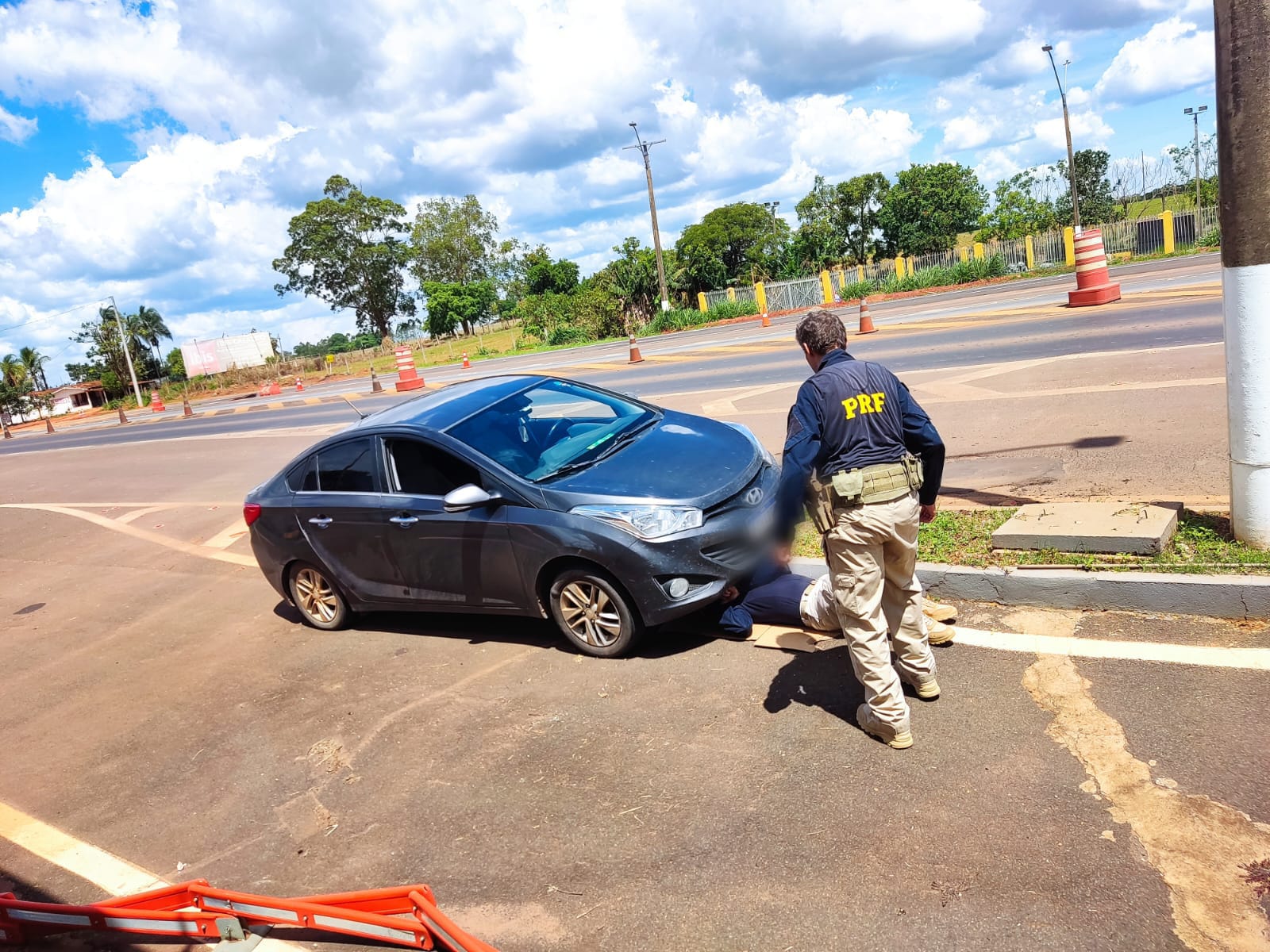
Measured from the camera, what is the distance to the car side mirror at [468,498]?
533 centimetres

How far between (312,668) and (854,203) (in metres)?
55.8

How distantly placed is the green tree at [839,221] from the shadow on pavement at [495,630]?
51003 mm

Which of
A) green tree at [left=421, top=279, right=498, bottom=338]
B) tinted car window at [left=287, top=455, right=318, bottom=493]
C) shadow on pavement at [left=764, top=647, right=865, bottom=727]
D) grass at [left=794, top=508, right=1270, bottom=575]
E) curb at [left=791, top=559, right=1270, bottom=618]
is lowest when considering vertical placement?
shadow on pavement at [left=764, top=647, right=865, bottom=727]

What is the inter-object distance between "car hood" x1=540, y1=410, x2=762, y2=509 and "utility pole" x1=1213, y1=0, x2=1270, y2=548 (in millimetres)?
2529

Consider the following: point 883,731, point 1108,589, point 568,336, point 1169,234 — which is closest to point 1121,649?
point 1108,589

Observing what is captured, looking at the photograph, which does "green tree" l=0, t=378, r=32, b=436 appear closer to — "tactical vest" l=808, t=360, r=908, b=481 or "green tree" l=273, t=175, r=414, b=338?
"green tree" l=273, t=175, r=414, b=338

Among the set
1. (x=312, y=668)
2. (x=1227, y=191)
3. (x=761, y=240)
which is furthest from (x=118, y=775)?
(x=761, y=240)

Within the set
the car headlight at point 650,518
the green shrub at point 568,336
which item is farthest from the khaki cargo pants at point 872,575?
the green shrub at point 568,336

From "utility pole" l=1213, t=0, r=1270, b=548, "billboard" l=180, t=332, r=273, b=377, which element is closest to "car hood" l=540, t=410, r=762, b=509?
"utility pole" l=1213, t=0, r=1270, b=548

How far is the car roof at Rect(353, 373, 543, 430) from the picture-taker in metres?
6.09

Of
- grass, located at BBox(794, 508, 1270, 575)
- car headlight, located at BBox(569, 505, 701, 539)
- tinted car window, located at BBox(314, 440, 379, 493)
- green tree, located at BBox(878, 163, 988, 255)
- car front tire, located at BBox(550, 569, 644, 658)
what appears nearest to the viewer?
grass, located at BBox(794, 508, 1270, 575)

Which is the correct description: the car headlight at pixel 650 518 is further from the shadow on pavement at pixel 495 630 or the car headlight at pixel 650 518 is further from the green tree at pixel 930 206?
the green tree at pixel 930 206

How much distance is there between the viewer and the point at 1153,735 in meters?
3.54

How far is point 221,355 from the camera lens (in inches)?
2771
